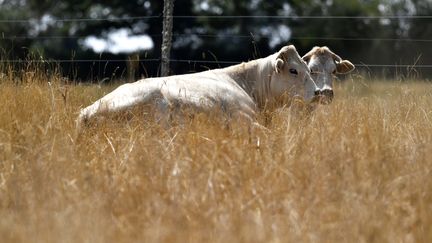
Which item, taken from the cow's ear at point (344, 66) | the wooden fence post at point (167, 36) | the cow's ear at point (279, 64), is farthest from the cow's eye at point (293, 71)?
the wooden fence post at point (167, 36)

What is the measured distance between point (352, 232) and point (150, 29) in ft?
50.5

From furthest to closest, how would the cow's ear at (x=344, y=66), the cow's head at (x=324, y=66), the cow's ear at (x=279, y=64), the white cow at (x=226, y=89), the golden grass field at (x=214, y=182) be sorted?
the cow's ear at (x=344, y=66) → the cow's head at (x=324, y=66) → the cow's ear at (x=279, y=64) → the white cow at (x=226, y=89) → the golden grass field at (x=214, y=182)

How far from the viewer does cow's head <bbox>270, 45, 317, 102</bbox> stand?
735 cm

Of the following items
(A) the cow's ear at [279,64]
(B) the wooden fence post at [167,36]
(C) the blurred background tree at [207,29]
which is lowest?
(C) the blurred background tree at [207,29]

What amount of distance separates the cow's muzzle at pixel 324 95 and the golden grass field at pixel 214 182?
5.07 feet

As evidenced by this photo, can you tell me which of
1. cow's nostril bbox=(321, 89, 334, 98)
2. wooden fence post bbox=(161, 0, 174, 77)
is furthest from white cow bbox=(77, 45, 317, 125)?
wooden fence post bbox=(161, 0, 174, 77)

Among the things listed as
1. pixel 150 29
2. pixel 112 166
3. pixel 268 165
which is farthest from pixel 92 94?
pixel 150 29

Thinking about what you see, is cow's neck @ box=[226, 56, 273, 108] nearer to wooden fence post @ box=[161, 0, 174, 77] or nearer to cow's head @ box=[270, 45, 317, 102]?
cow's head @ box=[270, 45, 317, 102]

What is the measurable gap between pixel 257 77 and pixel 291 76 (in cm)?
30

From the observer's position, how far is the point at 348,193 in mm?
3703

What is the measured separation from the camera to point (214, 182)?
3.97 m

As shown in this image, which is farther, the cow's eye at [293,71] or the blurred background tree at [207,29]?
the blurred background tree at [207,29]

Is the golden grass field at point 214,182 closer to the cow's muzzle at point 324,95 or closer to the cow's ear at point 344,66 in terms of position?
the cow's muzzle at point 324,95

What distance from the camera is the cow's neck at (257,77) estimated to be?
24.2 ft
